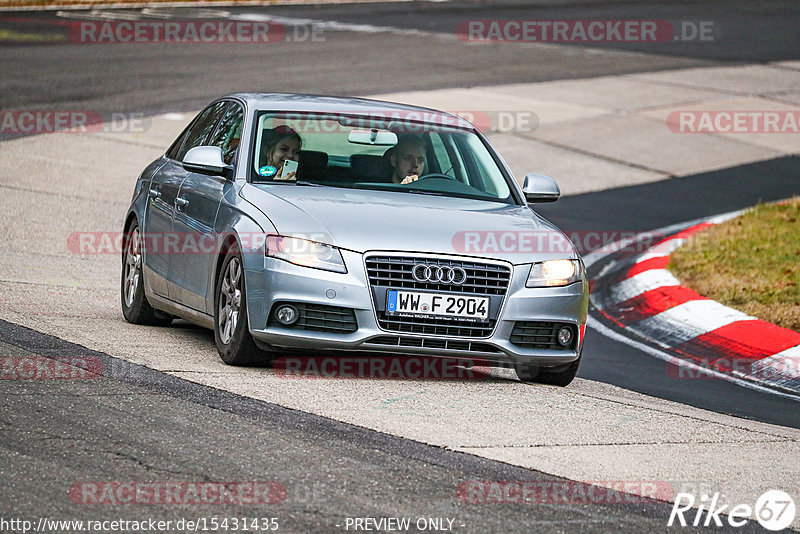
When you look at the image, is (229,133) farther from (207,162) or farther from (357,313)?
(357,313)

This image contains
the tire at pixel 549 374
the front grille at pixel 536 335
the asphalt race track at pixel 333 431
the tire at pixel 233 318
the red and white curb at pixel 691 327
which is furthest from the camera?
the red and white curb at pixel 691 327

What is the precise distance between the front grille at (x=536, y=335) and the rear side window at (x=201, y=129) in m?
2.76

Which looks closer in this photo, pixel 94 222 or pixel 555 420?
pixel 555 420

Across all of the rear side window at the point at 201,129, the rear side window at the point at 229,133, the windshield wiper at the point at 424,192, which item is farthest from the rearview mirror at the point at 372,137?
the rear side window at the point at 201,129

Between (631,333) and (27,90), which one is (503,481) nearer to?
(631,333)

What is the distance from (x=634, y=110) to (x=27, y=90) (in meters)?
9.15

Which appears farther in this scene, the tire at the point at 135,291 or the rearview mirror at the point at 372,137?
the tire at the point at 135,291

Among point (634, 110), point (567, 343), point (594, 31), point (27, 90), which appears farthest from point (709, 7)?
point (567, 343)

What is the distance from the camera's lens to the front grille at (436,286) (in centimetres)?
740

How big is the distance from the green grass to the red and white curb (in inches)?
6.8

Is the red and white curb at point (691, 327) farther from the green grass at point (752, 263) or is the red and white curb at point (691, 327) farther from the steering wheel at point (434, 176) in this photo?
the steering wheel at point (434, 176)

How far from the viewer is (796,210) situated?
48.5 ft

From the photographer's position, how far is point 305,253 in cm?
741

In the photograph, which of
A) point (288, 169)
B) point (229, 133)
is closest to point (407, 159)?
point (288, 169)
